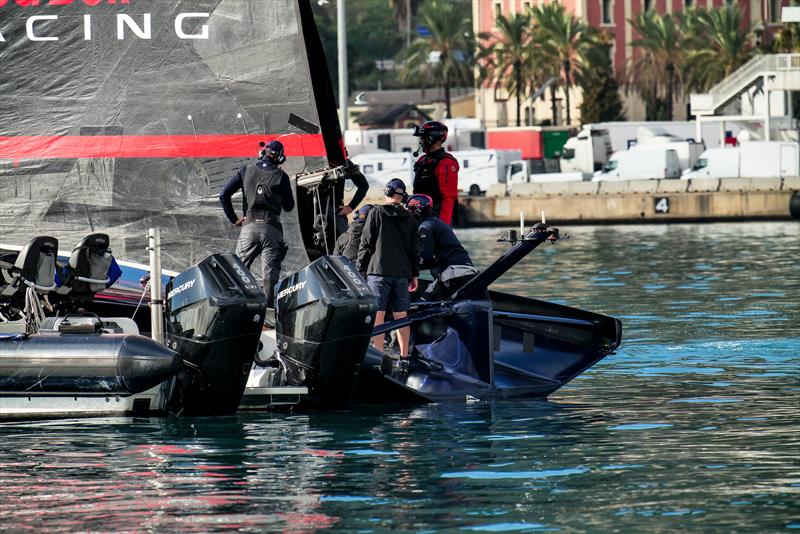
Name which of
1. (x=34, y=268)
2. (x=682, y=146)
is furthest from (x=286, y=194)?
(x=682, y=146)

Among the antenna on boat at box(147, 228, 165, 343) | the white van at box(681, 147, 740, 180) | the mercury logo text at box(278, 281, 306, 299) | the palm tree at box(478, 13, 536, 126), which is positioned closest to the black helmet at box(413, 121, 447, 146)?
the mercury logo text at box(278, 281, 306, 299)

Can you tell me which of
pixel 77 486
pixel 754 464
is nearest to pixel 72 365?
pixel 77 486

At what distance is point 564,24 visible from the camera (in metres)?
85.8

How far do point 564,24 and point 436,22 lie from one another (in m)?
10.8

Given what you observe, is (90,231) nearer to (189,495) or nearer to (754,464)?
(189,495)

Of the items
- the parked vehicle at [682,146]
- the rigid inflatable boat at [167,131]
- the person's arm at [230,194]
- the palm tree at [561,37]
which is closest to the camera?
the person's arm at [230,194]

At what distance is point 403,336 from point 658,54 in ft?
242

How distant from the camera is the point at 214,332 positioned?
13836 mm

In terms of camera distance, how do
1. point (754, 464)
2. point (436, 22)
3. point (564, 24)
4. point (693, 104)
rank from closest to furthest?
point (754, 464), point (693, 104), point (564, 24), point (436, 22)

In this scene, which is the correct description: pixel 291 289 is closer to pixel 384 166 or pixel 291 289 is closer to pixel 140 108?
pixel 140 108

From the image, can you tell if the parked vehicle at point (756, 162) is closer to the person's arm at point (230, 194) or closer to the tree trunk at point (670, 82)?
the tree trunk at point (670, 82)

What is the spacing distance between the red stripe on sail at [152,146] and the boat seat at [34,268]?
6.64 feet

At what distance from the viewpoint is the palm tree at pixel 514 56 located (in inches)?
3403

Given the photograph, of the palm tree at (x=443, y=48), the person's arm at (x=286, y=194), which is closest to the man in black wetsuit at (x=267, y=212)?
the person's arm at (x=286, y=194)
